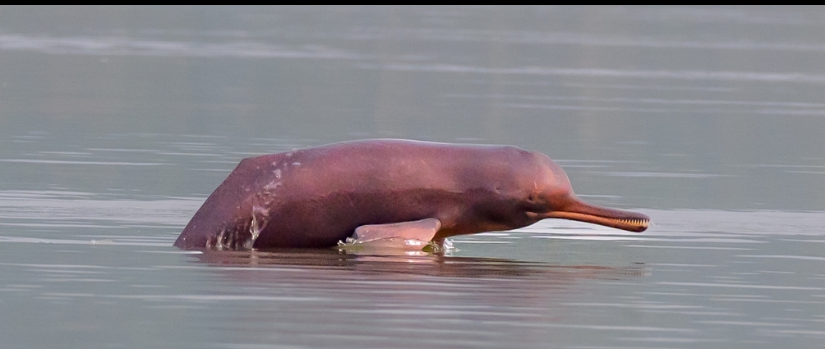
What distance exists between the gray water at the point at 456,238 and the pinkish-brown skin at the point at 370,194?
38 centimetres

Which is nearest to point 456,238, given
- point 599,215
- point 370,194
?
point 599,215

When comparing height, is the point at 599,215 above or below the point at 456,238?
above

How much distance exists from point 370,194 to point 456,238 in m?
1.96

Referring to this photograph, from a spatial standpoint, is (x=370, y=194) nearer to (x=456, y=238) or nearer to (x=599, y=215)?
(x=456, y=238)

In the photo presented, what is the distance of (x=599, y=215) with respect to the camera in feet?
61.2

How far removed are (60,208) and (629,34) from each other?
2657 inches

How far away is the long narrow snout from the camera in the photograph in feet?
61.0

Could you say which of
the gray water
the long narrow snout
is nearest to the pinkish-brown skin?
the long narrow snout

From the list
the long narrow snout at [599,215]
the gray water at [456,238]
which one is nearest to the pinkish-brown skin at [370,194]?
the long narrow snout at [599,215]

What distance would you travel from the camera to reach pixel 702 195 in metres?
23.4

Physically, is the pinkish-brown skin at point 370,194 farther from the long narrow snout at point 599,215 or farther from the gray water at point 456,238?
the gray water at point 456,238

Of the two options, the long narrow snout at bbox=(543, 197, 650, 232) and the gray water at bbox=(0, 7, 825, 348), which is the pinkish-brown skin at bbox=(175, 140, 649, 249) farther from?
the gray water at bbox=(0, 7, 825, 348)

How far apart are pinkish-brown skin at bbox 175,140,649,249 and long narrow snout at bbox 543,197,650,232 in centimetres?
2


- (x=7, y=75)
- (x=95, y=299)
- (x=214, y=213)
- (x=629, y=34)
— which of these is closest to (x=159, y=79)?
(x=7, y=75)
